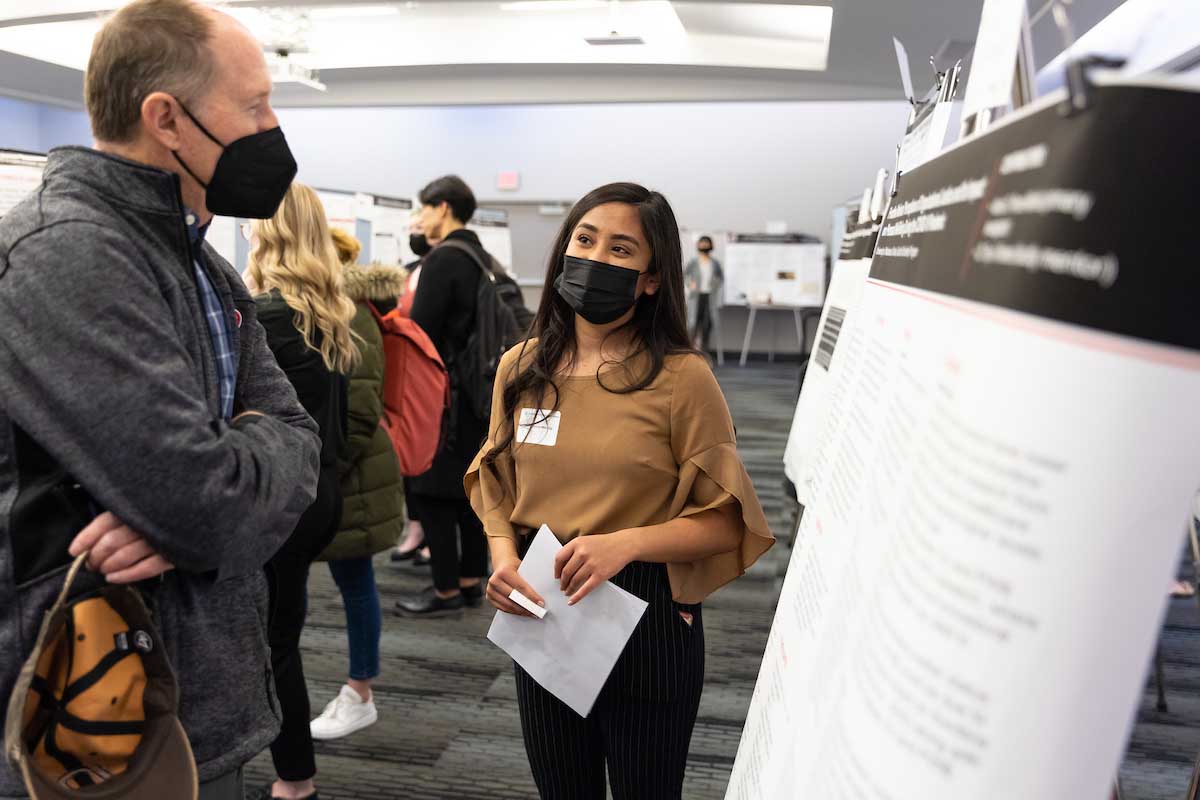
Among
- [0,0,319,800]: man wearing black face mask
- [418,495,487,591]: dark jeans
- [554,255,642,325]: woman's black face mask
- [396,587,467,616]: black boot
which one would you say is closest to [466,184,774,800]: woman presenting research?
[554,255,642,325]: woman's black face mask

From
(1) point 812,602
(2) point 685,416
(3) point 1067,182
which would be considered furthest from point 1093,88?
(2) point 685,416

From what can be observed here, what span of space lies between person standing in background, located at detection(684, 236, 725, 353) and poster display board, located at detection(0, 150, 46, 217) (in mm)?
10225

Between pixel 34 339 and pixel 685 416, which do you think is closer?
pixel 34 339

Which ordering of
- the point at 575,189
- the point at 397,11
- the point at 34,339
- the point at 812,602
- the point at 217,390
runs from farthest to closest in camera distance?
the point at 575,189 → the point at 397,11 → the point at 217,390 → the point at 34,339 → the point at 812,602

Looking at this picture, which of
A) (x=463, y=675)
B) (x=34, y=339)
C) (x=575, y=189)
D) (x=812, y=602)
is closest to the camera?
(x=812, y=602)

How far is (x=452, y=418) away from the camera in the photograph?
362cm

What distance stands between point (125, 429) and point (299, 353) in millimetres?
1204

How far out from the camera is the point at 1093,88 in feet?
1.28

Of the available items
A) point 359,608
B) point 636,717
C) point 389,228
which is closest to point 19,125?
point 389,228

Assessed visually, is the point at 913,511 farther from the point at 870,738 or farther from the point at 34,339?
the point at 34,339

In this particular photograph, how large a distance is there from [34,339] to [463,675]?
256 centimetres

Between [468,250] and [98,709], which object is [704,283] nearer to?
[468,250]

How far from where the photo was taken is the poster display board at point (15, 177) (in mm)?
2482

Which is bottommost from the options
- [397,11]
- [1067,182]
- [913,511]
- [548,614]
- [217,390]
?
[548,614]
